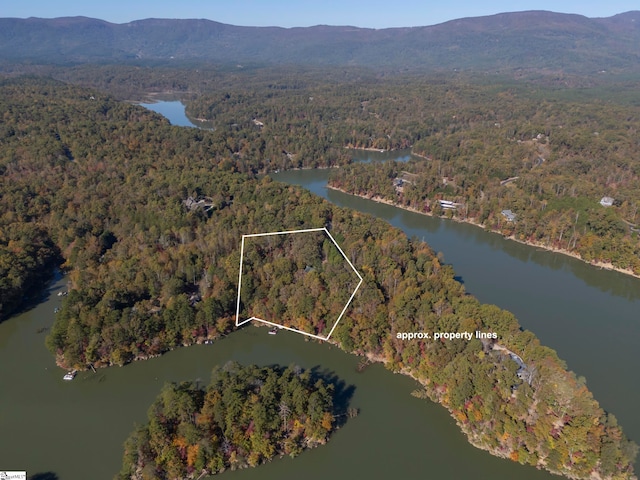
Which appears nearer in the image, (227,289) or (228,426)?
(228,426)

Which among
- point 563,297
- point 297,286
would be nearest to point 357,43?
point 563,297

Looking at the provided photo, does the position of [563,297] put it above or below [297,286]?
below

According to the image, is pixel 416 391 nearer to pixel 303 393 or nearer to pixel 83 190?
pixel 303 393

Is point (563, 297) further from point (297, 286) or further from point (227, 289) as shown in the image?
point (227, 289)

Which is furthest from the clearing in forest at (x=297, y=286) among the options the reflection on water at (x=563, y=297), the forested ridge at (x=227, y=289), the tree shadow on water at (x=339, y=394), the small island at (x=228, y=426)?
the reflection on water at (x=563, y=297)

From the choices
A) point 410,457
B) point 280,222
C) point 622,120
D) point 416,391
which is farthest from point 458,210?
point 622,120

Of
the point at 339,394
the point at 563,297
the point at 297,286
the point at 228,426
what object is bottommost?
the point at 563,297
